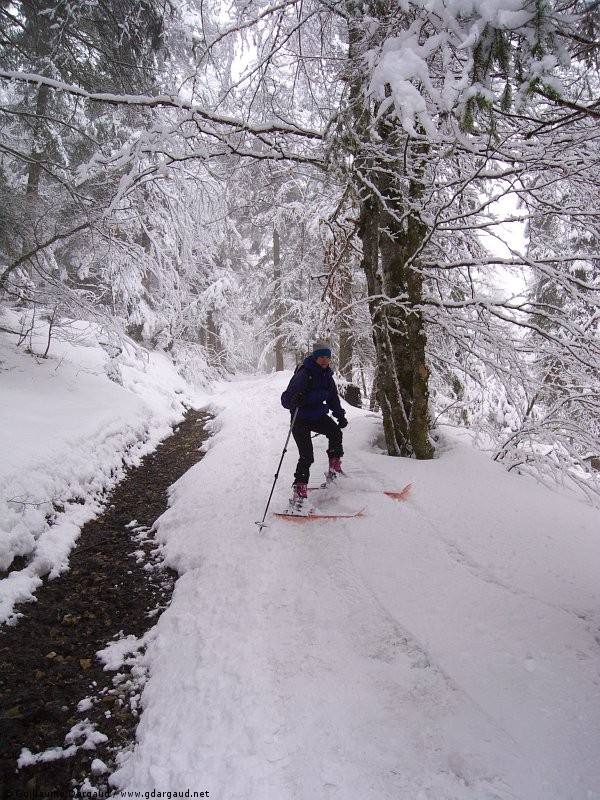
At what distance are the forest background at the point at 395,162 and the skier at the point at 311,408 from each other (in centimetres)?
77

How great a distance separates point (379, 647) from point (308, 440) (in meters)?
2.93

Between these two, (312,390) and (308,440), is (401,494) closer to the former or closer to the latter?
(308,440)

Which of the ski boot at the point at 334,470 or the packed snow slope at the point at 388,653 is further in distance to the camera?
the ski boot at the point at 334,470

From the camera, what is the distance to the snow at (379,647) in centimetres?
218

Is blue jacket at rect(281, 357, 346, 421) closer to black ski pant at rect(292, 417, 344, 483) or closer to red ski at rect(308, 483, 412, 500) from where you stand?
black ski pant at rect(292, 417, 344, 483)

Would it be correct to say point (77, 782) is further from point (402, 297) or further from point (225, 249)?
point (225, 249)

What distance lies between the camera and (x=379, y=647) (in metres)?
3.00

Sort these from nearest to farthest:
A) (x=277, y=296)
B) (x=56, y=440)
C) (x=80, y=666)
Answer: (x=80, y=666) → (x=56, y=440) → (x=277, y=296)

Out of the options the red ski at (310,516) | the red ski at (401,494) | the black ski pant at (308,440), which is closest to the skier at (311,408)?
the black ski pant at (308,440)

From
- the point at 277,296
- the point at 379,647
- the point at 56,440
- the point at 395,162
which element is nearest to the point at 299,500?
the point at 379,647

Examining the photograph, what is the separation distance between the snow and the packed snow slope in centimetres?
1

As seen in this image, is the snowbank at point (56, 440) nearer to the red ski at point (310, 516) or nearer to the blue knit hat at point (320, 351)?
the red ski at point (310, 516)

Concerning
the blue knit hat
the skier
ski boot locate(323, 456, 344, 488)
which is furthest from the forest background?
ski boot locate(323, 456, 344, 488)

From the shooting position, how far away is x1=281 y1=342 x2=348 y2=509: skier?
5391 millimetres
